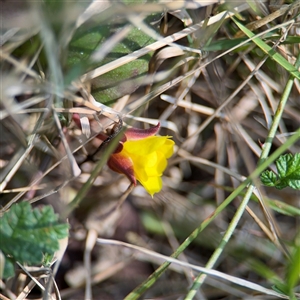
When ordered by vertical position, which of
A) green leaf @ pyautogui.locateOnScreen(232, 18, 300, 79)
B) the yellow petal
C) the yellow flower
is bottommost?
the yellow petal

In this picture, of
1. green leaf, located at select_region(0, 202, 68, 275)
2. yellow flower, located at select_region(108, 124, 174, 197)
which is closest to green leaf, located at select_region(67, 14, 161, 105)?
yellow flower, located at select_region(108, 124, 174, 197)

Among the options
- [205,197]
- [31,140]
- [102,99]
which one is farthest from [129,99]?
[205,197]

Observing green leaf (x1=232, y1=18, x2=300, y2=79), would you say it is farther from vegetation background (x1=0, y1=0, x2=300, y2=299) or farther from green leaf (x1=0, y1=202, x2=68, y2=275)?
green leaf (x1=0, y1=202, x2=68, y2=275)

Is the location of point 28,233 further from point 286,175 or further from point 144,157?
point 286,175

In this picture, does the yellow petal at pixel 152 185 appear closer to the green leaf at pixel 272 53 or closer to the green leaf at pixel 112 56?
the green leaf at pixel 112 56

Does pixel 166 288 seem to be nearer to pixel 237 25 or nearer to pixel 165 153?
pixel 165 153

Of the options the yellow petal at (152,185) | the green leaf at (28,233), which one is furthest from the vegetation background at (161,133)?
the yellow petal at (152,185)
